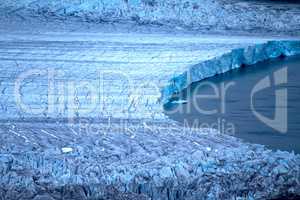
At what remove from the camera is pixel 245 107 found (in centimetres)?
231

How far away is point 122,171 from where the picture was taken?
4.94 ft

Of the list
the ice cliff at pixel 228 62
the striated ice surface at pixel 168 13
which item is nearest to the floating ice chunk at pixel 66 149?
the ice cliff at pixel 228 62

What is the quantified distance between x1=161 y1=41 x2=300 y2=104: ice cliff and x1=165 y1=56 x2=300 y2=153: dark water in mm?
33

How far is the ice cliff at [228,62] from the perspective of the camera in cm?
241

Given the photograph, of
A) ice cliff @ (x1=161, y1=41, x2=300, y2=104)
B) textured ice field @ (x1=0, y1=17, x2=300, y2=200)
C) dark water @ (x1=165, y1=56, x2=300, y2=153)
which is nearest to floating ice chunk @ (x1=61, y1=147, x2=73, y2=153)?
textured ice field @ (x1=0, y1=17, x2=300, y2=200)

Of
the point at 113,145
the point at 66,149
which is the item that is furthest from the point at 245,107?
the point at 66,149

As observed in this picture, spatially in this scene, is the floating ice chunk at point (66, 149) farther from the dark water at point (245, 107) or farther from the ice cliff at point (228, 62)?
the ice cliff at point (228, 62)

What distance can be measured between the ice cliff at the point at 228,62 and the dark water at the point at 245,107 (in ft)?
0.11

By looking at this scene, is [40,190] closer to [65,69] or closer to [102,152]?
[102,152]

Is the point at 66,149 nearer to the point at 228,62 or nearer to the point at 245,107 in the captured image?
the point at 245,107

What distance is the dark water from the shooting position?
6.50 ft

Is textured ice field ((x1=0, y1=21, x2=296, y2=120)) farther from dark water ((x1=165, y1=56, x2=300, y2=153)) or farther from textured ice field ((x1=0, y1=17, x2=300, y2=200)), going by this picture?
dark water ((x1=165, y1=56, x2=300, y2=153))

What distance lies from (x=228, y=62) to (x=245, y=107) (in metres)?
0.60

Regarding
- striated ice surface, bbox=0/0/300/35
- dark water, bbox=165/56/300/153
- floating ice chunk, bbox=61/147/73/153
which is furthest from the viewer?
striated ice surface, bbox=0/0/300/35
